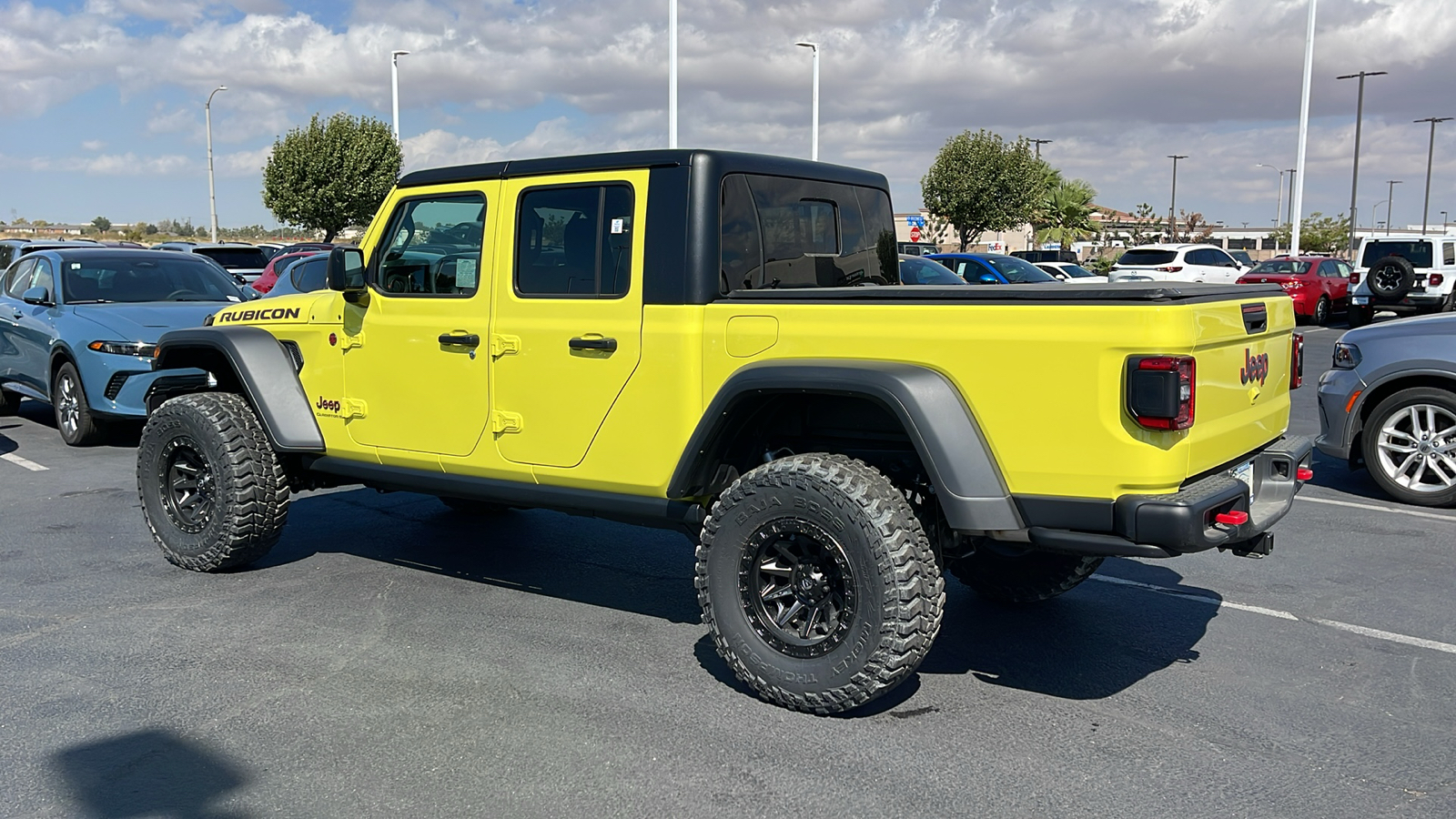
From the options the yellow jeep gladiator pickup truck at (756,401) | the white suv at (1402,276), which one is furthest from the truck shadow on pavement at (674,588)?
the white suv at (1402,276)

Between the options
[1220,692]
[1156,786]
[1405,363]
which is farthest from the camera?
[1405,363]

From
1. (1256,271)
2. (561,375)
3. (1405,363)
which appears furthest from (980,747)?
(1256,271)

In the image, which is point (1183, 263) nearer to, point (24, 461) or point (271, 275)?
point (271, 275)

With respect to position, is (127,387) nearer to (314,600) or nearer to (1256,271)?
(314,600)

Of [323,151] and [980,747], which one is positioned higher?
[323,151]

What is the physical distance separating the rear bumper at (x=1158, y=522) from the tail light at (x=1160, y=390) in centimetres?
25

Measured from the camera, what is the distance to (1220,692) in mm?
4406

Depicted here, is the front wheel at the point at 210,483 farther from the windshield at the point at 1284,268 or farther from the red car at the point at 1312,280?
the windshield at the point at 1284,268

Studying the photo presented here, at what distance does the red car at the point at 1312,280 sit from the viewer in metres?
25.0

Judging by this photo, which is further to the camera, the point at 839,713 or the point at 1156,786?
the point at 839,713

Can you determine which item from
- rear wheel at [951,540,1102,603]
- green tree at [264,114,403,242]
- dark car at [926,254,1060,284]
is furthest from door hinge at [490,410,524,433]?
green tree at [264,114,403,242]

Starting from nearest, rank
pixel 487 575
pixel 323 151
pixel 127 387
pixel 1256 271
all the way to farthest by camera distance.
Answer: pixel 487 575 < pixel 127 387 < pixel 1256 271 < pixel 323 151

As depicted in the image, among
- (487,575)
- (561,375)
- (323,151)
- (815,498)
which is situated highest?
(323,151)

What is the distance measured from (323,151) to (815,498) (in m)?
39.3
